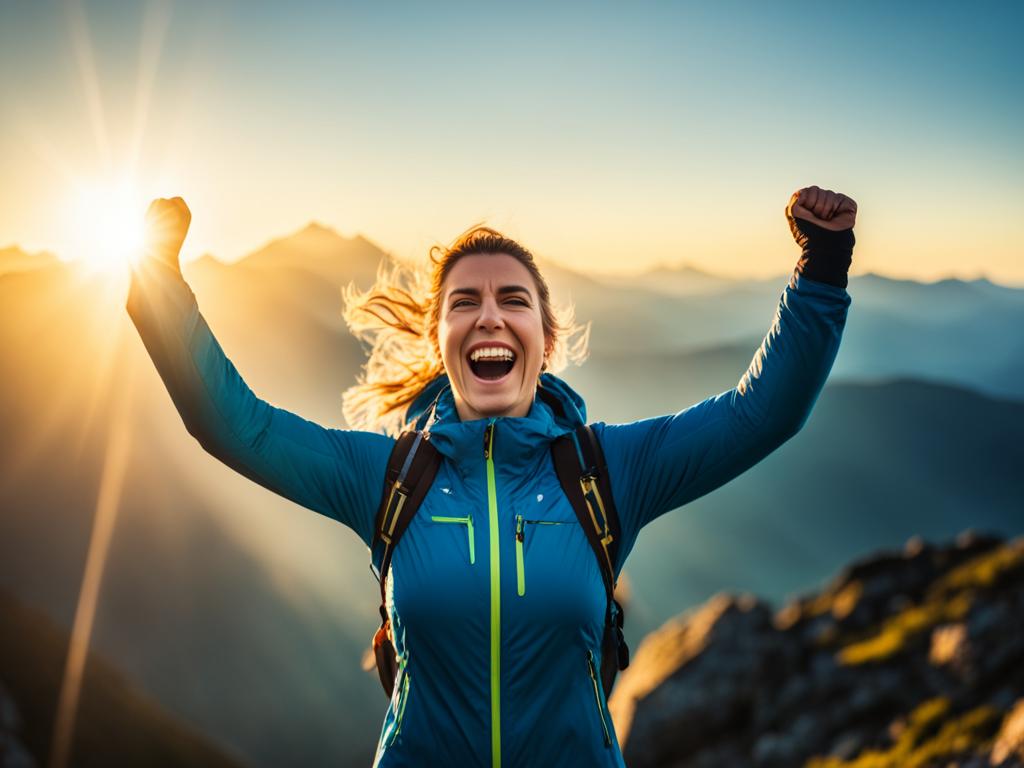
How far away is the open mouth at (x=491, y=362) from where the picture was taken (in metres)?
3.30

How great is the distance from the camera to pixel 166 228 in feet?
9.08

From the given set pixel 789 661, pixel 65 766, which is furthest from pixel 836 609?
pixel 65 766

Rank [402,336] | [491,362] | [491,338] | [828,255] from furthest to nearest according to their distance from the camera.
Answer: [402,336] < [491,362] < [491,338] < [828,255]

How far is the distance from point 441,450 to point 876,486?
612 feet

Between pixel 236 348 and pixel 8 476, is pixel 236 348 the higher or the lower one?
the higher one

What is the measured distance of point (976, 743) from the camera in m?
6.84

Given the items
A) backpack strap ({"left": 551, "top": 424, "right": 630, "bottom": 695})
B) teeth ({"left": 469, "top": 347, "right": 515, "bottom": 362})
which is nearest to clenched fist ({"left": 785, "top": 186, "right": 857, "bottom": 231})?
backpack strap ({"left": 551, "top": 424, "right": 630, "bottom": 695})

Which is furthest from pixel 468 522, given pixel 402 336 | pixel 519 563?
pixel 402 336

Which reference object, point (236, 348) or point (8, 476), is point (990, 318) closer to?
point (236, 348)

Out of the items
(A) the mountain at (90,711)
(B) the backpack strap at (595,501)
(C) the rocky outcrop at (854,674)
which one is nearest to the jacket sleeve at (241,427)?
(B) the backpack strap at (595,501)

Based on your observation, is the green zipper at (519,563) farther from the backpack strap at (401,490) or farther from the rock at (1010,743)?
the rock at (1010,743)

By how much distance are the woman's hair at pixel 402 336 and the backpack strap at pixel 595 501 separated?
0.93 meters

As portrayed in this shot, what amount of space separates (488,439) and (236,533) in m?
111

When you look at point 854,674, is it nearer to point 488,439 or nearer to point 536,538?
point 536,538
